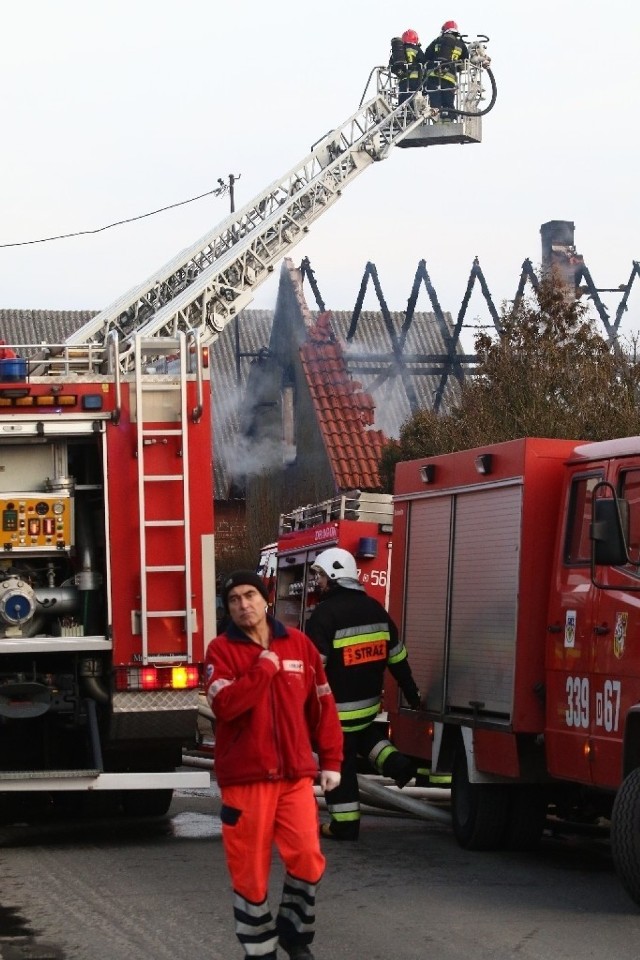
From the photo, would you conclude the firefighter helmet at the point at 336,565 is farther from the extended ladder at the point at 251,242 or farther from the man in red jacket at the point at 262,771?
the extended ladder at the point at 251,242

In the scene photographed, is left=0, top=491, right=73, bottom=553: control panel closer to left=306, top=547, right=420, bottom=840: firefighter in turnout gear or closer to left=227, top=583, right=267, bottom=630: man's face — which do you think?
left=306, top=547, right=420, bottom=840: firefighter in turnout gear

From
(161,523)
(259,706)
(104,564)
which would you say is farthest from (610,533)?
(104,564)

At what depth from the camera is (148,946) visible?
6.91 m

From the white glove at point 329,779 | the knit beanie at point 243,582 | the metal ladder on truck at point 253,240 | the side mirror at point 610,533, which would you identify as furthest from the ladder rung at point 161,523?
the metal ladder on truck at point 253,240

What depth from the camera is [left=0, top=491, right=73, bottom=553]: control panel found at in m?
10.0

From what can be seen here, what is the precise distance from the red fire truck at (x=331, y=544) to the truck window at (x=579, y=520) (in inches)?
242

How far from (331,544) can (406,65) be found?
12.1m

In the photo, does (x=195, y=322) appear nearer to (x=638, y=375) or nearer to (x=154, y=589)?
(x=638, y=375)

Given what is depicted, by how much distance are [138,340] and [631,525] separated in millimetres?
3232

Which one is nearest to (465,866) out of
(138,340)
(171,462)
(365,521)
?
(171,462)

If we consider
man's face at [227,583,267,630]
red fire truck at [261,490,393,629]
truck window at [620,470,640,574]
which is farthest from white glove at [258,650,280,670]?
red fire truck at [261,490,393,629]

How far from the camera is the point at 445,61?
2539 cm

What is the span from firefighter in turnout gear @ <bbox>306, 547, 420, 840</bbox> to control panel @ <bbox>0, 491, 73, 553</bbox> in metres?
1.57

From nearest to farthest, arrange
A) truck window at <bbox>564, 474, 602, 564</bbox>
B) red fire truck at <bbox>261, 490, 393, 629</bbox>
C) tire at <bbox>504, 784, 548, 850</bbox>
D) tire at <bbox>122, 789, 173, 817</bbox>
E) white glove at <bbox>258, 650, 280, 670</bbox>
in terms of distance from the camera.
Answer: white glove at <bbox>258, 650, 280, 670</bbox>
truck window at <bbox>564, 474, 602, 564</bbox>
tire at <bbox>504, 784, 548, 850</bbox>
tire at <bbox>122, 789, 173, 817</bbox>
red fire truck at <bbox>261, 490, 393, 629</bbox>
